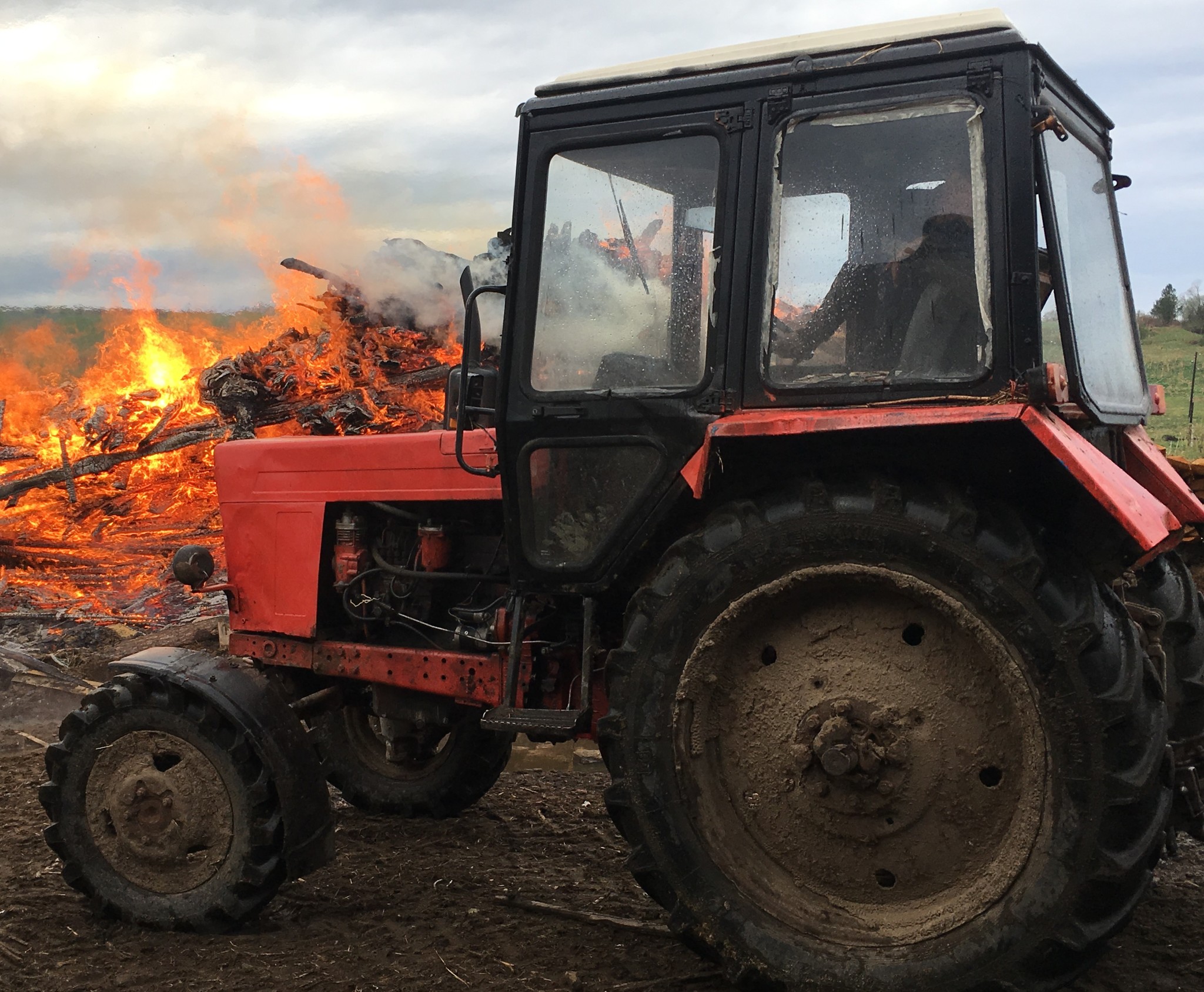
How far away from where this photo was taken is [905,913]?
3402 millimetres

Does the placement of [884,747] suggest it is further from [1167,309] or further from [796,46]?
[1167,309]

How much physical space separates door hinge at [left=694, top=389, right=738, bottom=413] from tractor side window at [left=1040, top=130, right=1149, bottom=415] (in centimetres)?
104

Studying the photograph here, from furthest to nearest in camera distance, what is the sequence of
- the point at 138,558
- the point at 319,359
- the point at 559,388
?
the point at 319,359 < the point at 138,558 < the point at 559,388

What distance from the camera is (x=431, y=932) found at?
14.1 feet

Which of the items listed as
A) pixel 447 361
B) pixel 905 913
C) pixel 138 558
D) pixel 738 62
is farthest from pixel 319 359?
pixel 905 913

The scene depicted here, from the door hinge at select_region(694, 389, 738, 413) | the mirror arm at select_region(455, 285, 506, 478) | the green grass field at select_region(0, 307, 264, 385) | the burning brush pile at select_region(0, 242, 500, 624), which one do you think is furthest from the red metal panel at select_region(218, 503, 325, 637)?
the green grass field at select_region(0, 307, 264, 385)

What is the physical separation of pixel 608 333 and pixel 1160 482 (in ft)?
6.76

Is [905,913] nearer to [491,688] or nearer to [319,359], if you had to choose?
[491,688]

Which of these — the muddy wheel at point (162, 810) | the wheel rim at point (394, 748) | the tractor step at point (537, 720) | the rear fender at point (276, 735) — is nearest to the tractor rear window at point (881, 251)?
the tractor step at point (537, 720)

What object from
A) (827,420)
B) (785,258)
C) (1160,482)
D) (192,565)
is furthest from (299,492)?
(1160,482)

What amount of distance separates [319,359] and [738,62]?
9.32 meters

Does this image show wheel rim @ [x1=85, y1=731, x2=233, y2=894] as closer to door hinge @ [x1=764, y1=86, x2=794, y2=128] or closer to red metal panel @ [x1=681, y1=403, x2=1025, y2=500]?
red metal panel @ [x1=681, y1=403, x2=1025, y2=500]

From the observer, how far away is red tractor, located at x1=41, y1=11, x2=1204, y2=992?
3.19m

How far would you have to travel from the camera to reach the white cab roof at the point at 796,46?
3449 mm
